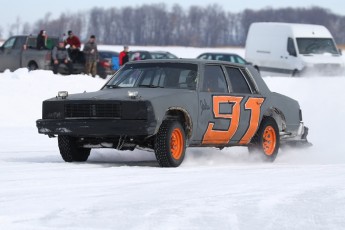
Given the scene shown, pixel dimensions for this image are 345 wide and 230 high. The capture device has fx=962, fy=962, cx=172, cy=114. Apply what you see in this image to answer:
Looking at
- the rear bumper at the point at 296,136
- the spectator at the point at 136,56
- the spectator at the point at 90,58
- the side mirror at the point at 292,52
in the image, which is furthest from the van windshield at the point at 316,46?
the rear bumper at the point at 296,136

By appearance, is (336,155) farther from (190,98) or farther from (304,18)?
(304,18)

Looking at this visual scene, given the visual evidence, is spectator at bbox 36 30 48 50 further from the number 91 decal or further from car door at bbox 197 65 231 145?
car door at bbox 197 65 231 145

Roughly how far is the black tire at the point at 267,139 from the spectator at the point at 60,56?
59.0 ft

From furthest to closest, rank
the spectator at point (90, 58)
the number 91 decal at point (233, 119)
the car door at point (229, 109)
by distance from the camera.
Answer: the spectator at point (90, 58)
the number 91 decal at point (233, 119)
the car door at point (229, 109)

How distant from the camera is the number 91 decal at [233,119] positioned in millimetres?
12406

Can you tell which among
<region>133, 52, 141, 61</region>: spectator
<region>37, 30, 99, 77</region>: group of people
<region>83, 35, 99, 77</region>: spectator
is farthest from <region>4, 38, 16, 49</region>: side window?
<region>133, 52, 141, 61</region>: spectator

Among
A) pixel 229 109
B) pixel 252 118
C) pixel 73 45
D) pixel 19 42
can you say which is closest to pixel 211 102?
pixel 229 109

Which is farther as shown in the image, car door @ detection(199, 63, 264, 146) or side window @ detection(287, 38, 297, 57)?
side window @ detection(287, 38, 297, 57)

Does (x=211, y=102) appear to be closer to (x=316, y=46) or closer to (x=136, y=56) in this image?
(x=316, y=46)

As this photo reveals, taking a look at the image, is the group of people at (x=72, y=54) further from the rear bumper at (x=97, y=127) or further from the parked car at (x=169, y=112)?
the rear bumper at (x=97, y=127)

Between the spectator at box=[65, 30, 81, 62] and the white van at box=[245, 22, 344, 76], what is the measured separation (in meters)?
8.26

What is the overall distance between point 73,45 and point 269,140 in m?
19.3

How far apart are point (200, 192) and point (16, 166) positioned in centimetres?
331

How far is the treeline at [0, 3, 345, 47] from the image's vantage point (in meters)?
159
